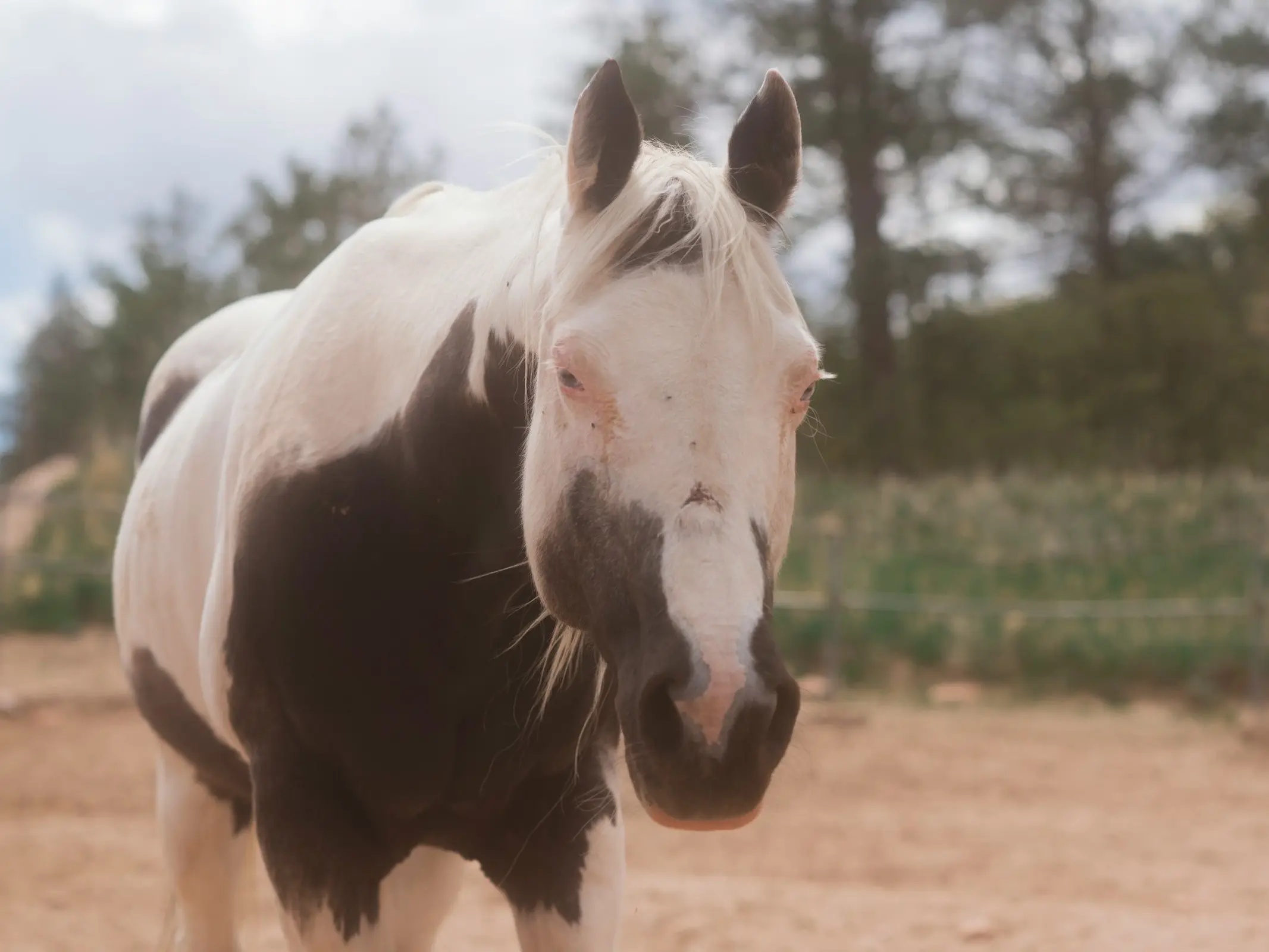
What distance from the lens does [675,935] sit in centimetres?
418

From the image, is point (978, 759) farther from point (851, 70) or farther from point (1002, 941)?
point (851, 70)

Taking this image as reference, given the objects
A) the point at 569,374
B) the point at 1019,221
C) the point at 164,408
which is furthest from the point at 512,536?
the point at 1019,221

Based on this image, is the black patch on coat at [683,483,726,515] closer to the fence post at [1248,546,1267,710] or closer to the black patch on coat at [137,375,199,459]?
the black patch on coat at [137,375,199,459]

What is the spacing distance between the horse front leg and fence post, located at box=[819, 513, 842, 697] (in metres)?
7.43

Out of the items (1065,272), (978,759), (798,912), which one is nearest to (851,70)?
(1065,272)

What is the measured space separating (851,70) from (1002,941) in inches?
588

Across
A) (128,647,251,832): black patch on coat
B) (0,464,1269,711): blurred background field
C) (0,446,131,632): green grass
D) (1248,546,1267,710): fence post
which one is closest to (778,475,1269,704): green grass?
(0,464,1269,711): blurred background field

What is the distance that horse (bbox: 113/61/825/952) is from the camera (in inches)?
62.6

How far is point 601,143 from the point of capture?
1.84 meters

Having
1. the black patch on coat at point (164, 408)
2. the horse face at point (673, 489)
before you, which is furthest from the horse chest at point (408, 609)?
the black patch on coat at point (164, 408)

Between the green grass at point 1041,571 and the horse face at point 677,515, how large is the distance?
29.2 ft

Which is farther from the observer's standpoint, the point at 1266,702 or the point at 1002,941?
the point at 1266,702

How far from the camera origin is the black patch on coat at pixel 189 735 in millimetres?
Result: 2961

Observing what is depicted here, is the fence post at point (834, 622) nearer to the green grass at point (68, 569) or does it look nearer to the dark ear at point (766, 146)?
the green grass at point (68, 569)
